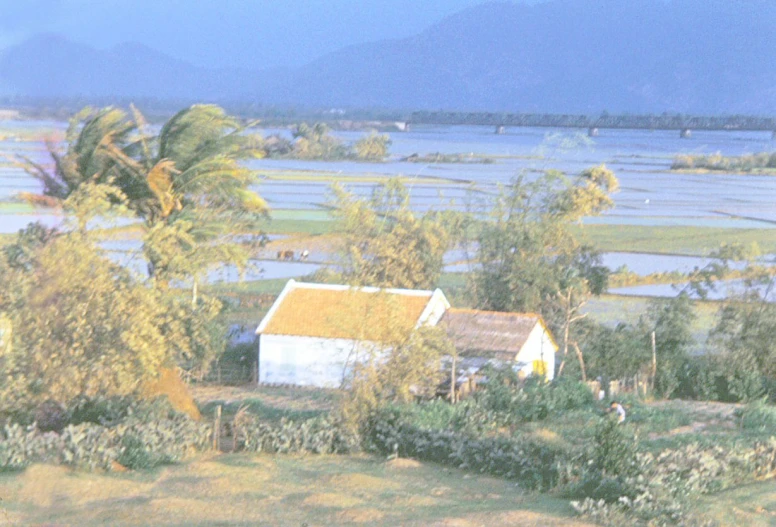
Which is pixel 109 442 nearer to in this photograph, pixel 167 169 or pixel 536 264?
pixel 167 169

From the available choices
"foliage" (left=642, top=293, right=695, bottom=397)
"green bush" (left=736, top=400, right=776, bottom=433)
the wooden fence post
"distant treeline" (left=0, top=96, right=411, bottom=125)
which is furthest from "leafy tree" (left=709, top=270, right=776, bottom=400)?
"distant treeline" (left=0, top=96, right=411, bottom=125)

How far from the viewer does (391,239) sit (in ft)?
73.4

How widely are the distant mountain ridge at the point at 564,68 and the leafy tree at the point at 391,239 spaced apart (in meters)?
24.1

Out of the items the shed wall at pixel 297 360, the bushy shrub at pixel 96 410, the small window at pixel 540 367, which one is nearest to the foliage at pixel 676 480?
the small window at pixel 540 367

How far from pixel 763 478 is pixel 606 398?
14.0 feet

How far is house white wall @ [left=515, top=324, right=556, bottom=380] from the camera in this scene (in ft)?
57.4

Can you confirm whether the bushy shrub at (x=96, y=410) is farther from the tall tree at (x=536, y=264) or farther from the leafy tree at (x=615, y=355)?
the leafy tree at (x=615, y=355)

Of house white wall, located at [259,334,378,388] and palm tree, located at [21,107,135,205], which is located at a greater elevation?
palm tree, located at [21,107,135,205]

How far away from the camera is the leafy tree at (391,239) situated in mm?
21609

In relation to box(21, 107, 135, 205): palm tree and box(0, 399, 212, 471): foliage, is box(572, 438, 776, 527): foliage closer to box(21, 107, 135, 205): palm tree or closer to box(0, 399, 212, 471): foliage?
box(0, 399, 212, 471): foliage

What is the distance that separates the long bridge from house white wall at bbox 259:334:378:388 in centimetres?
3655

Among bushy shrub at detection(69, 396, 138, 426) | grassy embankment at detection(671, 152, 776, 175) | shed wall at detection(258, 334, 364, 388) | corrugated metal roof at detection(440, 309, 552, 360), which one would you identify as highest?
grassy embankment at detection(671, 152, 776, 175)

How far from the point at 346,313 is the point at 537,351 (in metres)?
4.79

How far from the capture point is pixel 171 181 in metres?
15.2
